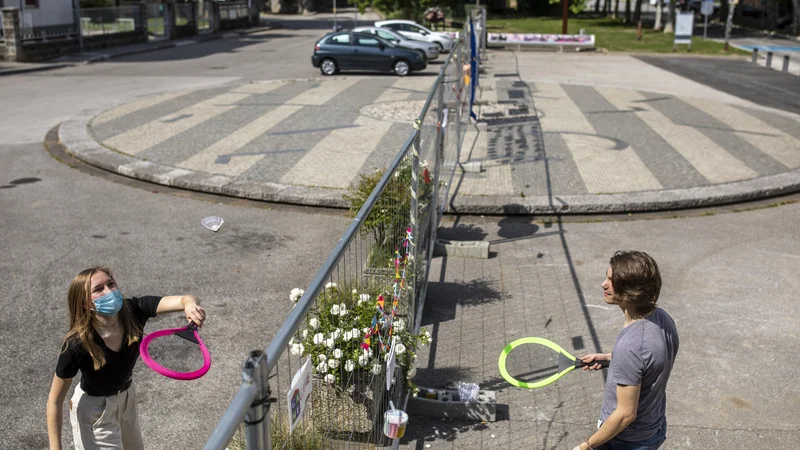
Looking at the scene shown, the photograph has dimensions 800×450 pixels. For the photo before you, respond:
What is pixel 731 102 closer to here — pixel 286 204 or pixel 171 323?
pixel 286 204

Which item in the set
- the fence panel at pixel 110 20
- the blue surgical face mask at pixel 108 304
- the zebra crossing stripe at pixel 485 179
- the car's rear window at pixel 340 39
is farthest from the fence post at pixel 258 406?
the fence panel at pixel 110 20

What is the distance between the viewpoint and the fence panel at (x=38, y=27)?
30469 mm

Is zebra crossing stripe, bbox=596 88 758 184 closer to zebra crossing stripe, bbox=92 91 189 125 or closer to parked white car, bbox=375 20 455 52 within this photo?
zebra crossing stripe, bbox=92 91 189 125

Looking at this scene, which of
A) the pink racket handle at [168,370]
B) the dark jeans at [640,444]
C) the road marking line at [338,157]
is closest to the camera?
the pink racket handle at [168,370]

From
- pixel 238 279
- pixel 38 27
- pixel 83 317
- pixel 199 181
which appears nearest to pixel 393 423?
pixel 83 317

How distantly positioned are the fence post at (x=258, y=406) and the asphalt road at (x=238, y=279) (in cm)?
308

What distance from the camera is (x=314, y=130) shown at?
15633mm

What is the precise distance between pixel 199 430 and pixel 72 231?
5.34 meters

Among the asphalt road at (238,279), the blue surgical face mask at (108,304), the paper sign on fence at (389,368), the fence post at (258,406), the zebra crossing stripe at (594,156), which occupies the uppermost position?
the fence post at (258,406)

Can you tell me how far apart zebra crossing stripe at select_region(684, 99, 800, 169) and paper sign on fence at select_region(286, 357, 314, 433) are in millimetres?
11822

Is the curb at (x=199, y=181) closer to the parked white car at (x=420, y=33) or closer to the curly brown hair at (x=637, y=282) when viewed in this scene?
the curly brown hair at (x=637, y=282)

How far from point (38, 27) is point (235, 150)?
71.3 feet

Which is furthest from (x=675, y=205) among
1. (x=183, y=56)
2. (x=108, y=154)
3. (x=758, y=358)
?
(x=183, y=56)

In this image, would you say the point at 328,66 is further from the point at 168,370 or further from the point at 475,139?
the point at 168,370
